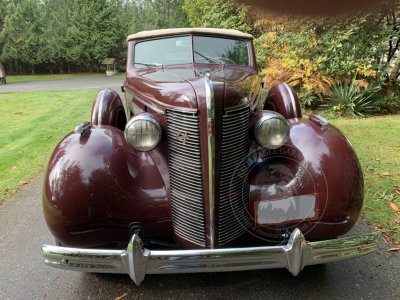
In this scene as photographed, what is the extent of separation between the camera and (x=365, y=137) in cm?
629

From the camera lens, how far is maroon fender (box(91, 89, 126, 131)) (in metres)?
3.38

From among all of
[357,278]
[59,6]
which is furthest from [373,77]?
[59,6]

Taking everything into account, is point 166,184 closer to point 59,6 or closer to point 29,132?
point 29,132

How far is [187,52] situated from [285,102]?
1274mm

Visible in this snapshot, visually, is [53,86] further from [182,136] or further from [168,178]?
[182,136]

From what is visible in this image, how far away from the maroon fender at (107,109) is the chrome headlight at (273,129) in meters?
1.81

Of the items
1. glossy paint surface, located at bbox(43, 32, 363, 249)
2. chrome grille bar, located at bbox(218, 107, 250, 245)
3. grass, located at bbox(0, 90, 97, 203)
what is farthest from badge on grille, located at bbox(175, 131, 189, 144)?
grass, located at bbox(0, 90, 97, 203)

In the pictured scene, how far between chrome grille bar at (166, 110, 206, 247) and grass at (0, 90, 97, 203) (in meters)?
3.17

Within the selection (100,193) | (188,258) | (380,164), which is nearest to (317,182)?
(188,258)

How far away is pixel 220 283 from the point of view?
8.61ft

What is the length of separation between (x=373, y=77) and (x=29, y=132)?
8.68 metres

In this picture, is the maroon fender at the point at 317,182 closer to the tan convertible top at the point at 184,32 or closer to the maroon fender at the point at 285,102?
the maroon fender at the point at 285,102

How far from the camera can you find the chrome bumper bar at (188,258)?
1962 millimetres

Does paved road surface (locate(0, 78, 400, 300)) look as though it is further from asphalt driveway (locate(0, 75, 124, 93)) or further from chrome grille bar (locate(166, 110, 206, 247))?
asphalt driveway (locate(0, 75, 124, 93))
